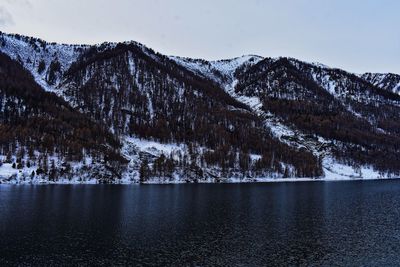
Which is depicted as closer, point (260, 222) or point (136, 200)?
point (260, 222)

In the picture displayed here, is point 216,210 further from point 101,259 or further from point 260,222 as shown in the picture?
point 101,259

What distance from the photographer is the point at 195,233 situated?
8281 cm

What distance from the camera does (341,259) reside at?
207ft

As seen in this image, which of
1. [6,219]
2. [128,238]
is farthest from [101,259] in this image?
[6,219]

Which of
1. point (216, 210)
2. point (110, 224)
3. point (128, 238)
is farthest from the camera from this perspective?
point (216, 210)

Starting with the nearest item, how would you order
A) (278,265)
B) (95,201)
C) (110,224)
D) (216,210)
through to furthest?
(278,265) → (110,224) → (216,210) → (95,201)

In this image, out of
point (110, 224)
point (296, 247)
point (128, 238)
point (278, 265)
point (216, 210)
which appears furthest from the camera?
point (216, 210)

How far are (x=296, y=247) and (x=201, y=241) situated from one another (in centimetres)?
1807

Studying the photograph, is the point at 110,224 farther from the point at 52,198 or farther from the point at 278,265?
the point at 52,198

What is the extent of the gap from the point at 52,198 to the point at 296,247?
323 ft

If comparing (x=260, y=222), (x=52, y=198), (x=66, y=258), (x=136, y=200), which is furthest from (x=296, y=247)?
(x=52, y=198)

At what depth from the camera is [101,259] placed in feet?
202

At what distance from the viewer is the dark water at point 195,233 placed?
62.8 m

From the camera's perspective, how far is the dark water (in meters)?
62.8
